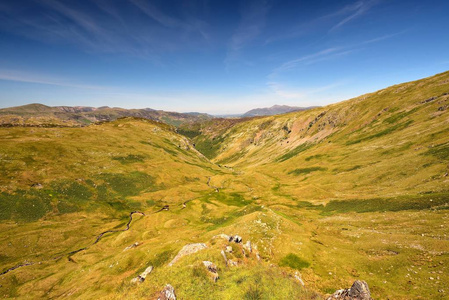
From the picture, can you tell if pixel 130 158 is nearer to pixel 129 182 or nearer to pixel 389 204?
pixel 129 182

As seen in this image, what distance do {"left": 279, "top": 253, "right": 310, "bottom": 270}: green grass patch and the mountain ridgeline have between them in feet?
0.64

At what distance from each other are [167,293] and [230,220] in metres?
50.4

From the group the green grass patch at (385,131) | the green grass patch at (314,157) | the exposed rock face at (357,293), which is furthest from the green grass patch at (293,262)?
the green grass patch at (385,131)

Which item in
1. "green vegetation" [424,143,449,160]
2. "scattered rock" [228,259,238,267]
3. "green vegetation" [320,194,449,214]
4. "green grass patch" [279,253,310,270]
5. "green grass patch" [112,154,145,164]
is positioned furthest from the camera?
"green grass patch" [112,154,145,164]

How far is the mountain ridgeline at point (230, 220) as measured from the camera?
29922mm

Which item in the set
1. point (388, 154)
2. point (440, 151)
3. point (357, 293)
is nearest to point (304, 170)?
point (388, 154)

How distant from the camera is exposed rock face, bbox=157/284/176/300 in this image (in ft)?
73.3

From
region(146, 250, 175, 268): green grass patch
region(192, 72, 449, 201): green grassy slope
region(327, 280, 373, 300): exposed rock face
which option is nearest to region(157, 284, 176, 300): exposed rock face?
region(327, 280, 373, 300): exposed rock face

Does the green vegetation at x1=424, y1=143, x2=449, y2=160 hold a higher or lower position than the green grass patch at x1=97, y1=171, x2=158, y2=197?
higher

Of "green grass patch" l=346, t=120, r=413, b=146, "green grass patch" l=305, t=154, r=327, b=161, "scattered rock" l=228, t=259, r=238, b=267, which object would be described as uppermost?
"green grass patch" l=346, t=120, r=413, b=146

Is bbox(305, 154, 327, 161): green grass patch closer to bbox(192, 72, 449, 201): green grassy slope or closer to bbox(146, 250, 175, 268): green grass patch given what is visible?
bbox(192, 72, 449, 201): green grassy slope

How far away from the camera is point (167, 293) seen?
22.7 m

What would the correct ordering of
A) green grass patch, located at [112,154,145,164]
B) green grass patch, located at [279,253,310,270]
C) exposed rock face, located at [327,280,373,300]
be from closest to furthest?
exposed rock face, located at [327,280,373,300] < green grass patch, located at [279,253,310,270] < green grass patch, located at [112,154,145,164]

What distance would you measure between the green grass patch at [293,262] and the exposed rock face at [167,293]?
23093mm
